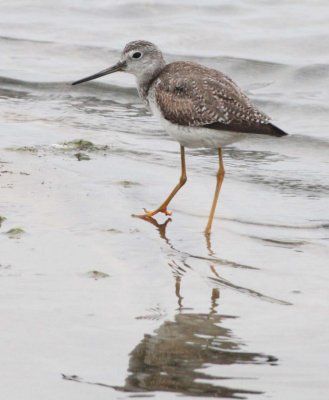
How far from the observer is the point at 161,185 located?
873 cm

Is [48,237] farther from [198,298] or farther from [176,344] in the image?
[176,344]

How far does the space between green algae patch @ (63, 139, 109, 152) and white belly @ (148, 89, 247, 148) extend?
5.70 ft

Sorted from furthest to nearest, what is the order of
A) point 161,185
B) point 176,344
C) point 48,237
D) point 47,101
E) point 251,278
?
point 47,101, point 161,185, point 48,237, point 251,278, point 176,344

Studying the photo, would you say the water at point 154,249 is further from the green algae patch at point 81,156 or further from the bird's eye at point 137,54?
the bird's eye at point 137,54

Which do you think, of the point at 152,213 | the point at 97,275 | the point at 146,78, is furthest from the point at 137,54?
the point at 97,275

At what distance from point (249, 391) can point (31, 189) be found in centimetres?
368

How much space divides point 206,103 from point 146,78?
1.00m

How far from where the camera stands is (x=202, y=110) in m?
7.62

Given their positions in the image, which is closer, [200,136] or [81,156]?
[200,136]

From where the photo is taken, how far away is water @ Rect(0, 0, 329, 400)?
16.1ft

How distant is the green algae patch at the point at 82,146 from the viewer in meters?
9.55

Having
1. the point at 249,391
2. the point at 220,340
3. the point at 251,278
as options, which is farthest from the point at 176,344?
the point at 251,278

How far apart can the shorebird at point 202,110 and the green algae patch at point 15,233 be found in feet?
3.83

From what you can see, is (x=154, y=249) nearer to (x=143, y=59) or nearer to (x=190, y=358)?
(x=190, y=358)
